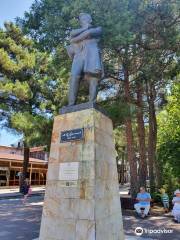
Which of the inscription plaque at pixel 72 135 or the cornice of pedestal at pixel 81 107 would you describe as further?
the cornice of pedestal at pixel 81 107

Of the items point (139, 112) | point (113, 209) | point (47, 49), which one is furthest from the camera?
point (139, 112)

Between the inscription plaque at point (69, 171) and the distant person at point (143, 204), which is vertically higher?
the inscription plaque at point (69, 171)

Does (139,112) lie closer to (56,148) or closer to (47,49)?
(47,49)

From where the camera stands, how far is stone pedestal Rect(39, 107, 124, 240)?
6.09 meters

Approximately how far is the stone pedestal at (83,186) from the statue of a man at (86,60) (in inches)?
28.4

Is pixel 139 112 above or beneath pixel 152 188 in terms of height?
above

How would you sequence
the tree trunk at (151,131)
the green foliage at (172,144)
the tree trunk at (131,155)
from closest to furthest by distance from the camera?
the tree trunk at (131,155)
the green foliage at (172,144)
the tree trunk at (151,131)

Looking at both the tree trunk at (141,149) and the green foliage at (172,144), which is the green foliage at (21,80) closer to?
the tree trunk at (141,149)

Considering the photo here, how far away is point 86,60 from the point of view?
752 centimetres

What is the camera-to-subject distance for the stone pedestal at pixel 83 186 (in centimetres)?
609

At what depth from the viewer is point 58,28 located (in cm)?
1156

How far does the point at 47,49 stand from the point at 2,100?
530 inches

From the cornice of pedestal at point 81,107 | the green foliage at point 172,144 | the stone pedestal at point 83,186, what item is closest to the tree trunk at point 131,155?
the green foliage at point 172,144

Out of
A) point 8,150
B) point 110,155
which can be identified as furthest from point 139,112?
point 8,150
